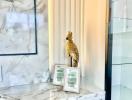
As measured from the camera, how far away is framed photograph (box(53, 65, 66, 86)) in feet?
5.61

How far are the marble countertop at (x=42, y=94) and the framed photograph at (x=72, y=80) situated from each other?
0.04 metres

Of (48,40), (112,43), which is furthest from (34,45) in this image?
(112,43)

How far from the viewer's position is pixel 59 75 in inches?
68.0

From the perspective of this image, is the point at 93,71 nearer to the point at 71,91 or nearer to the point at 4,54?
the point at 71,91

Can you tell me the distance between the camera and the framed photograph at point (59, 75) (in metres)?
1.71

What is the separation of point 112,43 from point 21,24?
731 mm

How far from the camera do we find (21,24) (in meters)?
1.71
